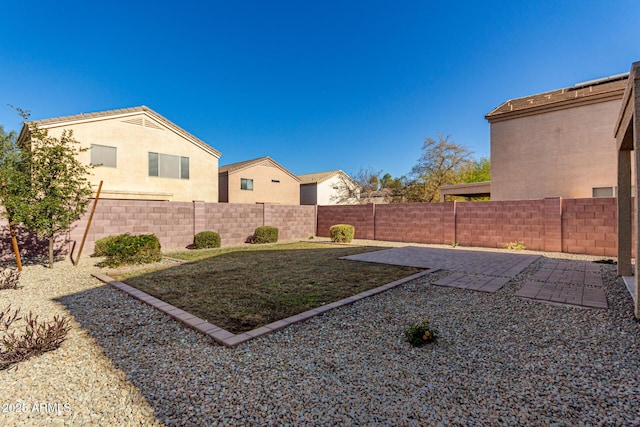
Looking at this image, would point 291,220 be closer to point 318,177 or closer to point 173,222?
point 173,222

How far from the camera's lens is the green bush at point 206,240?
11.1 metres

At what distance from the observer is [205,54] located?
14664 mm

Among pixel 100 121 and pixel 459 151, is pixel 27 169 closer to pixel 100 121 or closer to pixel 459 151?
pixel 100 121

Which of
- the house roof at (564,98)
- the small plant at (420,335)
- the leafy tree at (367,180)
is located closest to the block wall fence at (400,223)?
the house roof at (564,98)

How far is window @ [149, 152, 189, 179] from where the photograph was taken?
645 inches

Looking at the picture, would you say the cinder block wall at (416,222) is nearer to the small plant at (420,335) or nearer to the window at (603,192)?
the window at (603,192)

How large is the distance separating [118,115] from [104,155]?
2.24 m

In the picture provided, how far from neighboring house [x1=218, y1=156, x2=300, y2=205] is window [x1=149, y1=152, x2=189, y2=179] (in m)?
4.54

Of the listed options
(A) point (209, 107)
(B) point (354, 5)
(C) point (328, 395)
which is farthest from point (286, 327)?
(A) point (209, 107)

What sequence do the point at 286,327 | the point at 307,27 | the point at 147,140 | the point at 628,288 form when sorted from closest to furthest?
1. the point at 286,327
2. the point at 628,288
3. the point at 307,27
4. the point at 147,140

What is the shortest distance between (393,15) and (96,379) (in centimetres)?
1400

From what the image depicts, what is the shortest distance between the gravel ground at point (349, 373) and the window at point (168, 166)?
568 inches

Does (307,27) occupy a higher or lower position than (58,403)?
higher

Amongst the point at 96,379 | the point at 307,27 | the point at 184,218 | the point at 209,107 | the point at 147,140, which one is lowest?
the point at 96,379
